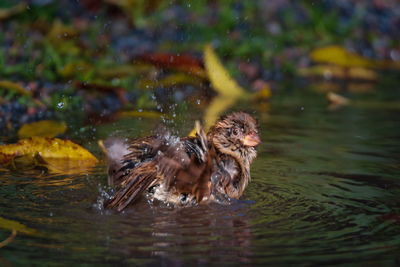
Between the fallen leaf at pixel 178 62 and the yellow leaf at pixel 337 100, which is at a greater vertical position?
the fallen leaf at pixel 178 62

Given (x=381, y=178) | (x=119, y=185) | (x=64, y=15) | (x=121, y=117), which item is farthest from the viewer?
(x=64, y=15)

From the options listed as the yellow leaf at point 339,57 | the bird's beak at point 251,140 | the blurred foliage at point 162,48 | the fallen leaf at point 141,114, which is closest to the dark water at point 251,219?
the bird's beak at point 251,140

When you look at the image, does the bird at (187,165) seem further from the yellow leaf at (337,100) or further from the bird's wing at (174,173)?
the yellow leaf at (337,100)

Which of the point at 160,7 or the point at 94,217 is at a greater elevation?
the point at 160,7

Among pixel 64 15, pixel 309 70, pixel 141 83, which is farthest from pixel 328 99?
pixel 64 15

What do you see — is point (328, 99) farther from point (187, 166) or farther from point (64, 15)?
point (187, 166)
